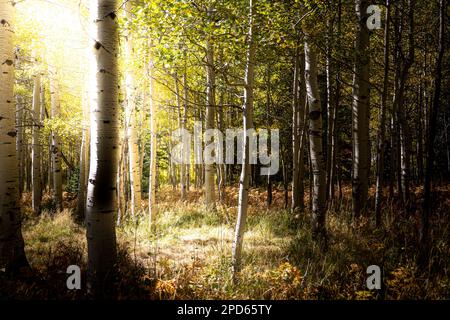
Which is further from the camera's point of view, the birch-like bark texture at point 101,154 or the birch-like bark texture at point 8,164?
the birch-like bark texture at point 8,164

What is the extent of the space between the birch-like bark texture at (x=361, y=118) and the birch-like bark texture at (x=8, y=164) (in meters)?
6.39

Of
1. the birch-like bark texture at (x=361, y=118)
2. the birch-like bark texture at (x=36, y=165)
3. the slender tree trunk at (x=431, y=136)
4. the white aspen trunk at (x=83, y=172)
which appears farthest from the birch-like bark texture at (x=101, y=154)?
the birch-like bark texture at (x=36, y=165)

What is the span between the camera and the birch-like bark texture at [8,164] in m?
4.26

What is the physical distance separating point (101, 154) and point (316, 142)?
390 cm

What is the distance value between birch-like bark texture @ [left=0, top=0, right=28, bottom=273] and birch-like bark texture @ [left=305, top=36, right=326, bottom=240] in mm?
5000

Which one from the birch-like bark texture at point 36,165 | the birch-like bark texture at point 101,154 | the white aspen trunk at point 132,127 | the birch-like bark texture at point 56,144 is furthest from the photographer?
the birch-like bark texture at point 36,165

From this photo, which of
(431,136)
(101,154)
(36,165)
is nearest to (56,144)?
(36,165)

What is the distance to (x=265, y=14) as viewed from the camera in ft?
13.8

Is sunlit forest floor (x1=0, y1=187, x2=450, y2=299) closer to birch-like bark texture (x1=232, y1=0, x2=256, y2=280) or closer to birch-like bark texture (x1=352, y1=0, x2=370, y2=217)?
birch-like bark texture (x1=232, y1=0, x2=256, y2=280)

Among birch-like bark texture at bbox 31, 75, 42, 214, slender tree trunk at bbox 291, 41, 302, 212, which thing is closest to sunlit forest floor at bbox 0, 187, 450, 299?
slender tree trunk at bbox 291, 41, 302, 212

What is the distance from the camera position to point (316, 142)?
218 inches

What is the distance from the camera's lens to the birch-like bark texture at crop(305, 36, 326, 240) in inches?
218

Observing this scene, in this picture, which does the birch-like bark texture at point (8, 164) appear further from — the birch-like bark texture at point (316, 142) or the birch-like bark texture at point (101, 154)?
the birch-like bark texture at point (316, 142)
